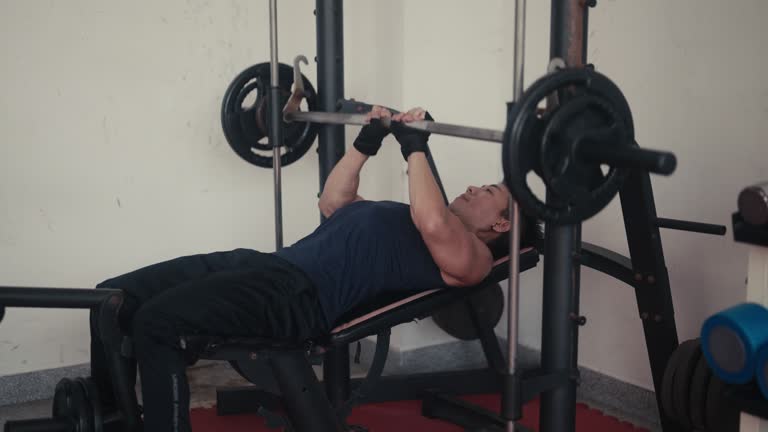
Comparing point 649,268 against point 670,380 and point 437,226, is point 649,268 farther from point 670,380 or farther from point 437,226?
point 437,226

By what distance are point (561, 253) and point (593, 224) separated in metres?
1.06

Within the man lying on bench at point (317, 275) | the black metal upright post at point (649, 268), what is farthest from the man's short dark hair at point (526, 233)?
the black metal upright post at point (649, 268)

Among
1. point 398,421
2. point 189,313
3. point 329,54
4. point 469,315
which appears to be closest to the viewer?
point 189,313

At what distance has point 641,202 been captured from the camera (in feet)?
6.94

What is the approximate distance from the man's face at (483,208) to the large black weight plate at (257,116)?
2.03 feet

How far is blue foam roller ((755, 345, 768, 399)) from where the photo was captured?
4.67 feet

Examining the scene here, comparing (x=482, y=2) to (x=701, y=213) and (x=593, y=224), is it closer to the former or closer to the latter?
(x=593, y=224)

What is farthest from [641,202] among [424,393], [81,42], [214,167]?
[81,42]

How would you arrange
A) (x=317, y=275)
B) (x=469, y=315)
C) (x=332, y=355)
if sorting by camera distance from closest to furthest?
(x=317, y=275) → (x=332, y=355) → (x=469, y=315)

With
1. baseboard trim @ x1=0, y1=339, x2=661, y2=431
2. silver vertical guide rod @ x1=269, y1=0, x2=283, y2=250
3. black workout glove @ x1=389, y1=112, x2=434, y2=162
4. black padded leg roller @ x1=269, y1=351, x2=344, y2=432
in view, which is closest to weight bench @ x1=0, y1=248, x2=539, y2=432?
black padded leg roller @ x1=269, y1=351, x2=344, y2=432

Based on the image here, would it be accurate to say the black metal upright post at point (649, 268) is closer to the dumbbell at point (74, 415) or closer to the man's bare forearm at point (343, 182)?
the man's bare forearm at point (343, 182)

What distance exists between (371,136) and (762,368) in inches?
46.3

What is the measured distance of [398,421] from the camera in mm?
2637

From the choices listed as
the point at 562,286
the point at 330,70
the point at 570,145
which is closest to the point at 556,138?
the point at 570,145
